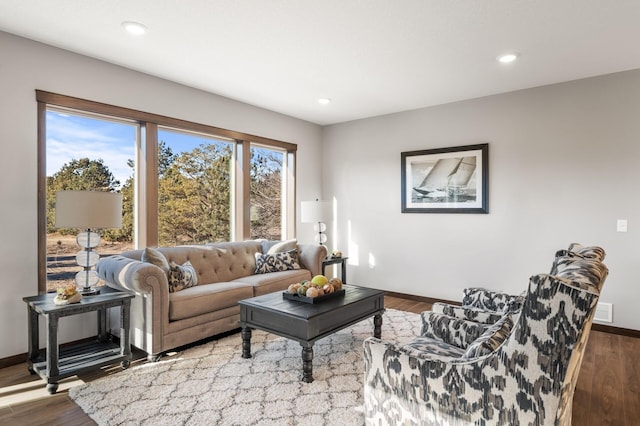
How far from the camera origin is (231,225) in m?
4.89

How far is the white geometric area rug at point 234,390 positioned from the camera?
2225mm

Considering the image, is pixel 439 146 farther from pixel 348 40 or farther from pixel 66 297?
pixel 66 297

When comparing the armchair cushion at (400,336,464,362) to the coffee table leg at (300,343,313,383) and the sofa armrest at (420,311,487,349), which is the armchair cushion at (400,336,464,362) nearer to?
the sofa armrest at (420,311,487,349)

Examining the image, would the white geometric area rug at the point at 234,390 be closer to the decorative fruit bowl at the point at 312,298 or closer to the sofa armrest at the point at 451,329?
the decorative fruit bowl at the point at 312,298

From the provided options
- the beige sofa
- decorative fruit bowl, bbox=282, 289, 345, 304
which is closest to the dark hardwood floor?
the beige sofa

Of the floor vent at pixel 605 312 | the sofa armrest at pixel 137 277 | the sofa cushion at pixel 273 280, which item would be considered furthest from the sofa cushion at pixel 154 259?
the floor vent at pixel 605 312

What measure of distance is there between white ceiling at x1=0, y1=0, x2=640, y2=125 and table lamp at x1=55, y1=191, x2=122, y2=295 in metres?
1.32

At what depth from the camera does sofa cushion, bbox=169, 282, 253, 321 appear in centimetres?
317

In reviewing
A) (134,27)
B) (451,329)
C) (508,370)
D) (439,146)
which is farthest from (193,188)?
(508,370)

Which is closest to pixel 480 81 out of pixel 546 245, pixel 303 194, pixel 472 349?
pixel 546 245

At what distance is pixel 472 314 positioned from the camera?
238 cm

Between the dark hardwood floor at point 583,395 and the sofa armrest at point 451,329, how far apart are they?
31.8 inches

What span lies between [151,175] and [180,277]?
1225 millimetres

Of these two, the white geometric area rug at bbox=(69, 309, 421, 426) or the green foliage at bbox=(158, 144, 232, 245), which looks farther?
the green foliage at bbox=(158, 144, 232, 245)
